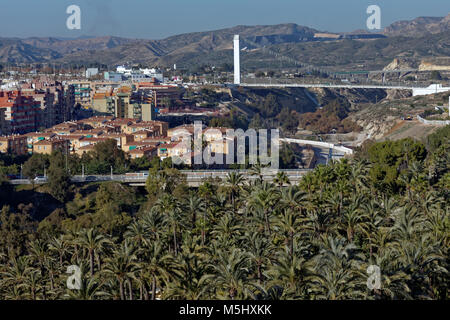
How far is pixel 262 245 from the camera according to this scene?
59.5 feet

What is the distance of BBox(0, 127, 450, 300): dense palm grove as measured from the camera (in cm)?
1546

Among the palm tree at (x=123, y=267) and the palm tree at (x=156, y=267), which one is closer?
the palm tree at (x=123, y=267)

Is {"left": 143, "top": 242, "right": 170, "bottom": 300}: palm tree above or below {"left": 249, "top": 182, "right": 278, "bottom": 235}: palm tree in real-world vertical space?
below

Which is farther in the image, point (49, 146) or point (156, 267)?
point (49, 146)

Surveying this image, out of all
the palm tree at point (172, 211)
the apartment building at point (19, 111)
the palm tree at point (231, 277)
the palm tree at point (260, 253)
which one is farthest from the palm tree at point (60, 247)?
the apartment building at point (19, 111)

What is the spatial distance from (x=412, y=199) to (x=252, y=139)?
25.5m

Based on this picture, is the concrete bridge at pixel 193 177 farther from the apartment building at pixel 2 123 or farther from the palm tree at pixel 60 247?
the apartment building at pixel 2 123

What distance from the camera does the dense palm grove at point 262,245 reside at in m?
15.5

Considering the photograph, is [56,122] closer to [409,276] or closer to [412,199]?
[412,199]

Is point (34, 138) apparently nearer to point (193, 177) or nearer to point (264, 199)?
point (193, 177)

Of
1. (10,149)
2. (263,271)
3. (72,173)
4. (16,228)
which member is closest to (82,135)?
(10,149)

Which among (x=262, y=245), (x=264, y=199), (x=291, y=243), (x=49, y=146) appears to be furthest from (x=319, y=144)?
(x=262, y=245)

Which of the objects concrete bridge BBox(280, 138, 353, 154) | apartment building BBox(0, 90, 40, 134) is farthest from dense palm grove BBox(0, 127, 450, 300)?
apartment building BBox(0, 90, 40, 134)

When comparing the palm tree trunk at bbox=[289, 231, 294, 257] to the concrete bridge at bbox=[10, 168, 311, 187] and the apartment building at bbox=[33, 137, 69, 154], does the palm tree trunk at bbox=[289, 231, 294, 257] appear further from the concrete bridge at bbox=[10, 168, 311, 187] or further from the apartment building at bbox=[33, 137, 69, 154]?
the apartment building at bbox=[33, 137, 69, 154]
